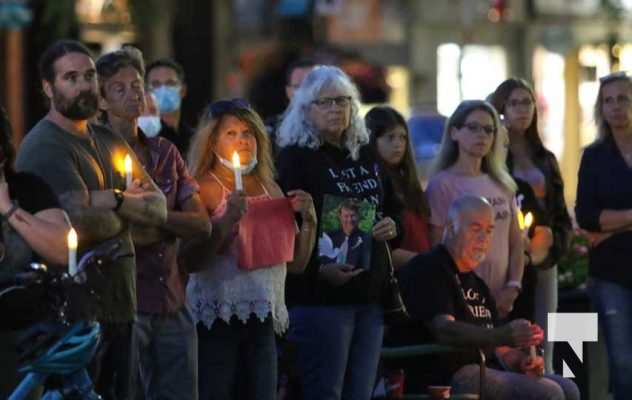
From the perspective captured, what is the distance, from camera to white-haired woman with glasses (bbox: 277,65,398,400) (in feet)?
30.3

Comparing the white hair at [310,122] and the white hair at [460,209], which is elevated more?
the white hair at [310,122]

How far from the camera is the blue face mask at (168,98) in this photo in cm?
1113

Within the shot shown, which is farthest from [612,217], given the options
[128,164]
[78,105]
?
[78,105]

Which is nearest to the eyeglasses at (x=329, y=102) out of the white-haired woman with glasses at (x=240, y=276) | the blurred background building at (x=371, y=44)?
the white-haired woman with glasses at (x=240, y=276)

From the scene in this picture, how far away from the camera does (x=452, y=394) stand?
9.30 m

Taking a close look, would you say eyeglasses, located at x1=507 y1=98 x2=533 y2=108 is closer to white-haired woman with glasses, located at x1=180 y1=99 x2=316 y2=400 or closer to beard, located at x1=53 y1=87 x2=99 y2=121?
white-haired woman with glasses, located at x1=180 y1=99 x2=316 y2=400

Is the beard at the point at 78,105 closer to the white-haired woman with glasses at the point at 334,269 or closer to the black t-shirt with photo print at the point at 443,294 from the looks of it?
the white-haired woman with glasses at the point at 334,269

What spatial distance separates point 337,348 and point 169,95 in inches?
101

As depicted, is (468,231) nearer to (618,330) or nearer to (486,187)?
(486,187)

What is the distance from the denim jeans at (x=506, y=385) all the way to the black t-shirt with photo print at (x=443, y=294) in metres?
0.09

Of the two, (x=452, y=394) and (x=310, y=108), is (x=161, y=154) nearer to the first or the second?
(x=310, y=108)

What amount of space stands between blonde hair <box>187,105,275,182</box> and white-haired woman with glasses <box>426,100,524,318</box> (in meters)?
1.76

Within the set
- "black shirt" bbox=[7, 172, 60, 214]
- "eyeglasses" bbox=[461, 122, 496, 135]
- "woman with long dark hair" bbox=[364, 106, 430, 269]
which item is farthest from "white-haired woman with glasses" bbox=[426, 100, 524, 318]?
"black shirt" bbox=[7, 172, 60, 214]

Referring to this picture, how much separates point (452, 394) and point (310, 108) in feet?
5.29
